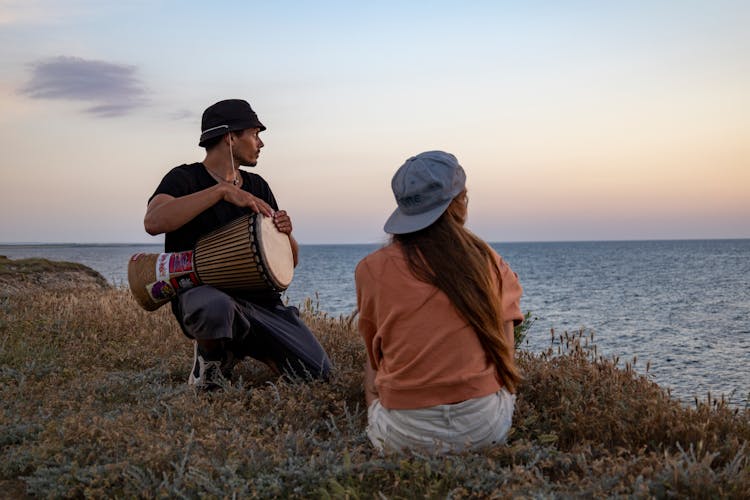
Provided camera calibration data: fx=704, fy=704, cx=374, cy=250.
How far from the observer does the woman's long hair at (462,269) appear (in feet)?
12.3

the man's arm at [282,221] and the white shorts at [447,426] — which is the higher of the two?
the man's arm at [282,221]

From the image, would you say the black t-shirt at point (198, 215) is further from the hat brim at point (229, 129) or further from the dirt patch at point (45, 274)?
the dirt patch at point (45, 274)

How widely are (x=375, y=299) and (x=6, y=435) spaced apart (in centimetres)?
290

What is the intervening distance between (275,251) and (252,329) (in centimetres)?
71

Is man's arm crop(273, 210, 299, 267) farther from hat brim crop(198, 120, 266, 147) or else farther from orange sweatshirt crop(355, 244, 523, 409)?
orange sweatshirt crop(355, 244, 523, 409)

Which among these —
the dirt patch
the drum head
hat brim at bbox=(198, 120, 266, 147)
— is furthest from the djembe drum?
the dirt patch

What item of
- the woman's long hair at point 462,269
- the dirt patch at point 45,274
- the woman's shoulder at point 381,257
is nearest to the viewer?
the woman's long hair at point 462,269

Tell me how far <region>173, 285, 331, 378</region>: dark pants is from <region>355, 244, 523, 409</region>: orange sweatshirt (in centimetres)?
212

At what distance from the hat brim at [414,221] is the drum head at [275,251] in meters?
2.15

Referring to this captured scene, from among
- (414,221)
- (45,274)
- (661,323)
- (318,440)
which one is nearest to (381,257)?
(414,221)

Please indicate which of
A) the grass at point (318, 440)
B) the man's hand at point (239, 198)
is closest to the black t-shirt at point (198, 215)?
the man's hand at point (239, 198)

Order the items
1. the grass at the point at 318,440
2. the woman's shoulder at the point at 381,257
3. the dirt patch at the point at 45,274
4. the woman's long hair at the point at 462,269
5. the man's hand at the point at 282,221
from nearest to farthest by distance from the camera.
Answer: the grass at the point at 318,440 → the woman's long hair at the point at 462,269 → the woman's shoulder at the point at 381,257 → the man's hand at the point at 282,221 → the dirt patch at the point at 45,274

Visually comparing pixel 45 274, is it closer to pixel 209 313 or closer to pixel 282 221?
pixel 282 221

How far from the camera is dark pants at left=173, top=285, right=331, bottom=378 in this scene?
5.73 m
